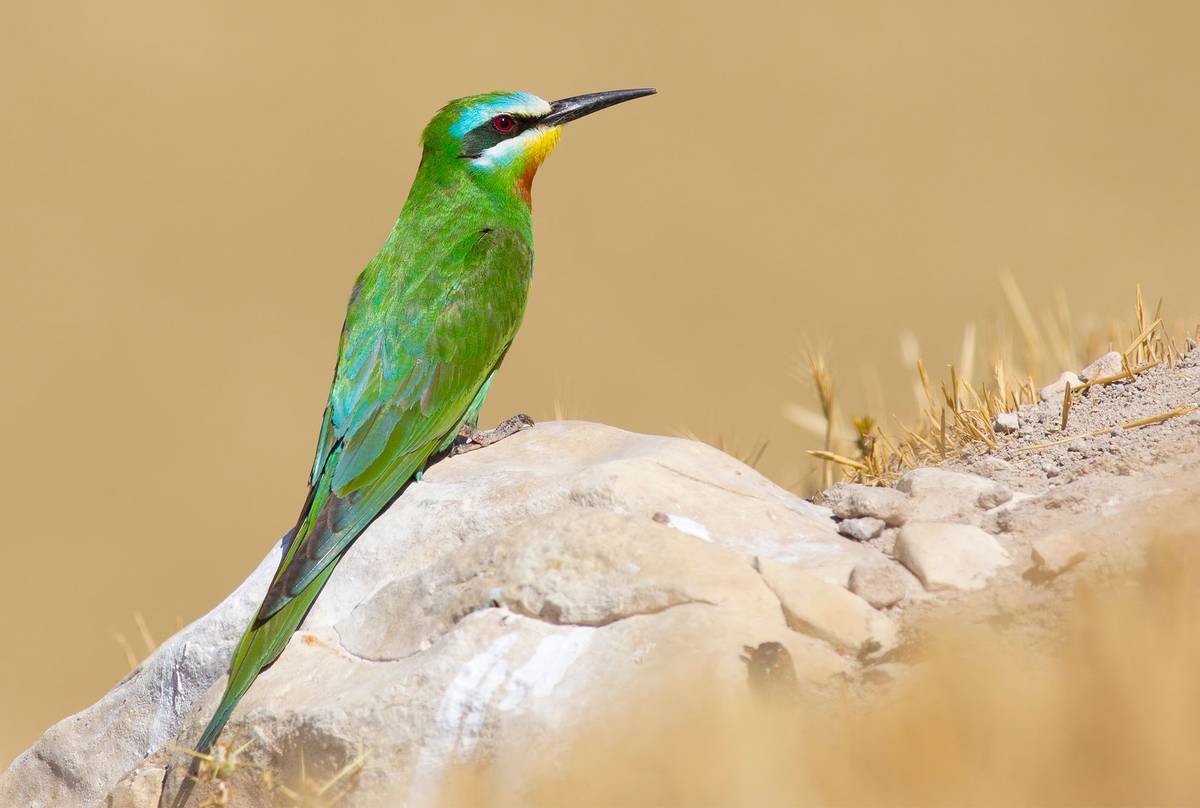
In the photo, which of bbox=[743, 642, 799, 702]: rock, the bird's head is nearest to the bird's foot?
the bird's head

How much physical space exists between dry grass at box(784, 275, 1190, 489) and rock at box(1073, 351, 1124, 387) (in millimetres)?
31

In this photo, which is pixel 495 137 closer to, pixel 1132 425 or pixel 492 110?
pixel 492 110

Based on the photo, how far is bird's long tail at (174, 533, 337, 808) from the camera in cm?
282

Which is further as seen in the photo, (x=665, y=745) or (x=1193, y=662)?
(x=665, y=745)

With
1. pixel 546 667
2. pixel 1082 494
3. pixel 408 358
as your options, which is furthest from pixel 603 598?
pixel 408 358

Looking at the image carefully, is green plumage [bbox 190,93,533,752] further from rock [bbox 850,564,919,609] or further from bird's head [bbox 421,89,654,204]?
rock [bbox 850,564,919,609]

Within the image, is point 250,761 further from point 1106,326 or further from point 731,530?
point 1106,326

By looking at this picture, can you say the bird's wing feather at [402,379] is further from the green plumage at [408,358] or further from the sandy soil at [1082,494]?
the sandy soil at [1082,494]

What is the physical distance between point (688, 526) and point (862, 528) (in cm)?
36

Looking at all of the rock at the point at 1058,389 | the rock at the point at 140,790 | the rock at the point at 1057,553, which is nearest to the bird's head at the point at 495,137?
the rock at the point at 1058,389

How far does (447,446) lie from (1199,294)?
4564mm

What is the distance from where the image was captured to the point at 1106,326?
14.8ft

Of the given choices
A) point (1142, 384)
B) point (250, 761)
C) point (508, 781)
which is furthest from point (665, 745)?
point (1142, 384)

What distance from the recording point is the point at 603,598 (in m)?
2.63
